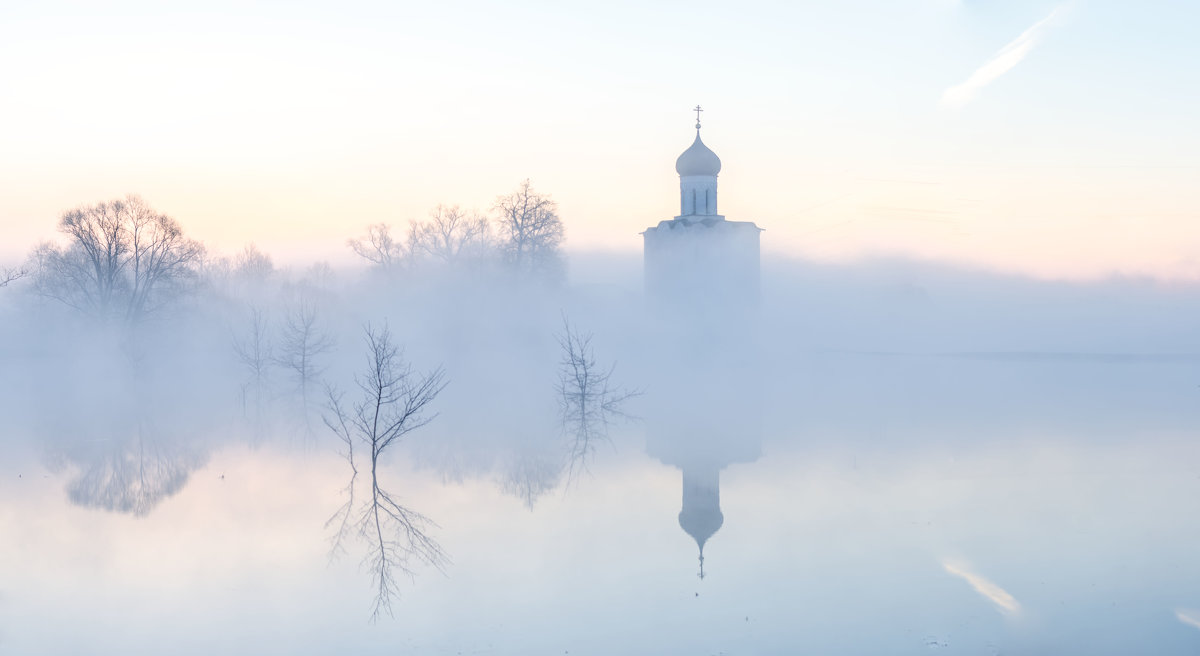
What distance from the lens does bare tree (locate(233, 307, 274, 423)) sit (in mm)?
24859

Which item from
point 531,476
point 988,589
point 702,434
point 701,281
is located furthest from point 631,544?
point 701,281

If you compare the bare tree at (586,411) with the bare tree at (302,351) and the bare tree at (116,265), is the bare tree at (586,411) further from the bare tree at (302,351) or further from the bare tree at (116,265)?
the bare tree at (116,265)

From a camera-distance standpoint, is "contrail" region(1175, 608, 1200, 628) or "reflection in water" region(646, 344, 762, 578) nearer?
"contrail" region(1175, 608, 1200, 628)

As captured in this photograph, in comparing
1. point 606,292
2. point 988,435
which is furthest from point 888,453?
point 606,292

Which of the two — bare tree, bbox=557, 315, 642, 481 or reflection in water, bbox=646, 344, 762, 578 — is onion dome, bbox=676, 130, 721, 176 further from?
bare tree, bbox=557, 315, 642, 481

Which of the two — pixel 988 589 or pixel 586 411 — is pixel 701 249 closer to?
pixel 586 411

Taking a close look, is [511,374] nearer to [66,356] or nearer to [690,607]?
[66,356]

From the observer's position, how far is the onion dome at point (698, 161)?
3969 cm

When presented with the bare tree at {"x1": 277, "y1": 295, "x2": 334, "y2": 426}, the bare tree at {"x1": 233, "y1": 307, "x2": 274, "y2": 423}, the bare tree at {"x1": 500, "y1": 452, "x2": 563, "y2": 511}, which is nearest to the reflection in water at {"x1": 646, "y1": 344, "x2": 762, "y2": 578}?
the bare tree at {"x1": 500, "y1": 452, "x2": 563, "y2": 511}

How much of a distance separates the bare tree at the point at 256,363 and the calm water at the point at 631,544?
643 cm

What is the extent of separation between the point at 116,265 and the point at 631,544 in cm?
3110

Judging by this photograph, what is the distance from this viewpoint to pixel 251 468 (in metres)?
14.5

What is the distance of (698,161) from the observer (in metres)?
39.9

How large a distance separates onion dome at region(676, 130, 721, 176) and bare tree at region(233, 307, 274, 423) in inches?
770
